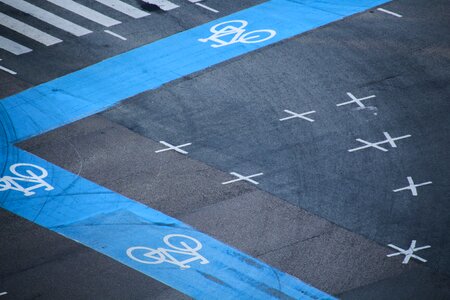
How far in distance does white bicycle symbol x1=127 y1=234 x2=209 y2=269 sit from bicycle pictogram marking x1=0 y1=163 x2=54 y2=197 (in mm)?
3170

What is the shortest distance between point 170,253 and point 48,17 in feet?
37.9

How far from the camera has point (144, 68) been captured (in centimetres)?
2430

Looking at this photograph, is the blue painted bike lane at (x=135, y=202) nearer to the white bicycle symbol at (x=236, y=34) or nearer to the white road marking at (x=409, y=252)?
the white bicycle symbol at (x=236, y=34)

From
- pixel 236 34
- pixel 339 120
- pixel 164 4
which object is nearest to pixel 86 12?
pixel 164 4

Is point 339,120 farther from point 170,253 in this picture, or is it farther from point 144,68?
point 170,253

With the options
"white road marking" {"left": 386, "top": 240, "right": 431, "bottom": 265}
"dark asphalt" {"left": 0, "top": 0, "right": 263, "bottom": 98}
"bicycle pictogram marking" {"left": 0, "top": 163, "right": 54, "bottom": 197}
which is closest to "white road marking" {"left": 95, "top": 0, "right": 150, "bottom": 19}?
"dark asphalt" {"left": 0, "top": 0, "right": 263, "bottom": 98}

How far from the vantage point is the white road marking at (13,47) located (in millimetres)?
25234

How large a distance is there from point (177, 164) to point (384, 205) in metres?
4.75

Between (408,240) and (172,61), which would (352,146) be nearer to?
(408,240)

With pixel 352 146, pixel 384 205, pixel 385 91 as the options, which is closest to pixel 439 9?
pixel 385 91

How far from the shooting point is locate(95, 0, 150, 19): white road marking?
26.9 metres

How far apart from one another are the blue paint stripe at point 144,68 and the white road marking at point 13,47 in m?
1.93

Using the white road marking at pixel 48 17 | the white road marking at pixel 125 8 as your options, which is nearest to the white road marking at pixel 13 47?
the white road marking at pixel 48 17

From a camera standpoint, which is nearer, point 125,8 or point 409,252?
point 409,252
